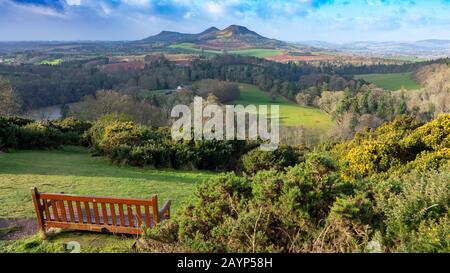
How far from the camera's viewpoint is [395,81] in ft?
273

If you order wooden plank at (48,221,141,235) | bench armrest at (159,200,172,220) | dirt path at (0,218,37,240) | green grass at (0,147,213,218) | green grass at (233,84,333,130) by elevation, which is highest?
bench armrest at (159,200,172,220)

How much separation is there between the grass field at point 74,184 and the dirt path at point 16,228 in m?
0.23

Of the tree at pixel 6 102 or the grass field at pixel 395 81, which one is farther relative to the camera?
the grass field at pixel 395 81

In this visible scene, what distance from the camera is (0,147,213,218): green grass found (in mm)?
7570

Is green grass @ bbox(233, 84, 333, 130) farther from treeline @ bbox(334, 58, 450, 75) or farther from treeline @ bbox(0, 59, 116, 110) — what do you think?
treeline @ bbox(334, 58, 450, 75)

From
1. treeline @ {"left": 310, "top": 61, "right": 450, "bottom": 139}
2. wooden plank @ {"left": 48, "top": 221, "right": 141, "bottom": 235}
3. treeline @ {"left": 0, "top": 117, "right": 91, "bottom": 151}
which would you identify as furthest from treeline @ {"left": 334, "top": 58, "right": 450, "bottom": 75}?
wooden plank @ {"left": 48, "top": 221, "right": 141, "bottom": 235}

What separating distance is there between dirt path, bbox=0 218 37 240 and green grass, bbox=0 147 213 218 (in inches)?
9.5

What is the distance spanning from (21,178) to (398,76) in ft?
312

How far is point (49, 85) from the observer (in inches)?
2184

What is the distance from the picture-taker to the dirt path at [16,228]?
5.66m

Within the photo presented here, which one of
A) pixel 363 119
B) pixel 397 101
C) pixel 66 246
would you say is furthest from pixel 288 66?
pixel 66 246

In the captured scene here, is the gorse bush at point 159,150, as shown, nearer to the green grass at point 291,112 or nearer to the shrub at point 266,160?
the shrub at point 266,160

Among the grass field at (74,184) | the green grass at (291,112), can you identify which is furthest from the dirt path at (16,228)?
the green grass at (291,112)
